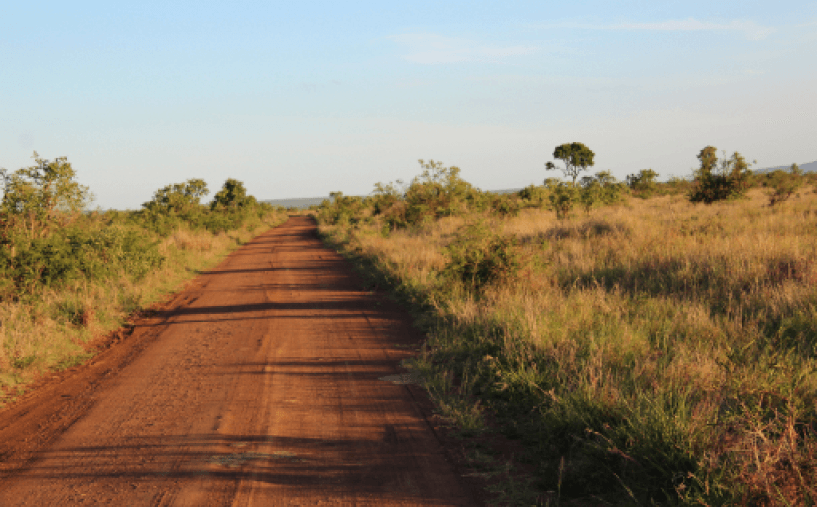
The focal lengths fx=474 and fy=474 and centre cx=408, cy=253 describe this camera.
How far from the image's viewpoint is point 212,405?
5.09 meters

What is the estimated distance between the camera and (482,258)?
31.5ft

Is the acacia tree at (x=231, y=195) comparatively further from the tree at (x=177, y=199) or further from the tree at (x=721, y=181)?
the tree at (x=721, y=181)

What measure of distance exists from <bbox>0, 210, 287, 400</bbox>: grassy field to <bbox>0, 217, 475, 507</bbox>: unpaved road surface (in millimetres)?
525

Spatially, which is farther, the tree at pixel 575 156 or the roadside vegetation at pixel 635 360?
the tree at pixel 575 156

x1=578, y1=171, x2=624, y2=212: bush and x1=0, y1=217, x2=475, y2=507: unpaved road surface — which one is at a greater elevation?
x1=578, y1=171, x2=624, y2=212: bush

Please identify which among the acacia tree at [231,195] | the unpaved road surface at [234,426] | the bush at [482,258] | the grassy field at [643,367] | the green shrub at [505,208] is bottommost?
the unpaved road surface at [234,426]

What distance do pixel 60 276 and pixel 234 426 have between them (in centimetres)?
814

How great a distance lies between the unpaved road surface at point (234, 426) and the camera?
11.4ft

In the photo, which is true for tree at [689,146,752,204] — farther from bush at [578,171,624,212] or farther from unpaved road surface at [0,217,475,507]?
unpaved road surface at [0,217,475,507]

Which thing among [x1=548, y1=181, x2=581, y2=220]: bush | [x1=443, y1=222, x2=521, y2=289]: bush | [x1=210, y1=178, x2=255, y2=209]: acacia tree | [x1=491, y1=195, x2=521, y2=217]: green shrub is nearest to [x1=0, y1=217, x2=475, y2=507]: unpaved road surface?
[x1=443, y1=222, x2=521, y2=289]: bush

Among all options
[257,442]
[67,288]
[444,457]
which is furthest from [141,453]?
[67,288]

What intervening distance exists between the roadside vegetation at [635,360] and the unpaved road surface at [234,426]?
61cm

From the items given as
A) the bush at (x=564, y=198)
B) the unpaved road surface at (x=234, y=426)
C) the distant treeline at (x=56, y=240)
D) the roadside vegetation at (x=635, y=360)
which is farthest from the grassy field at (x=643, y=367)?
the bush at (x=564, y=198)

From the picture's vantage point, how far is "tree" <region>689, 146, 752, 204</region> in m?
21.8
